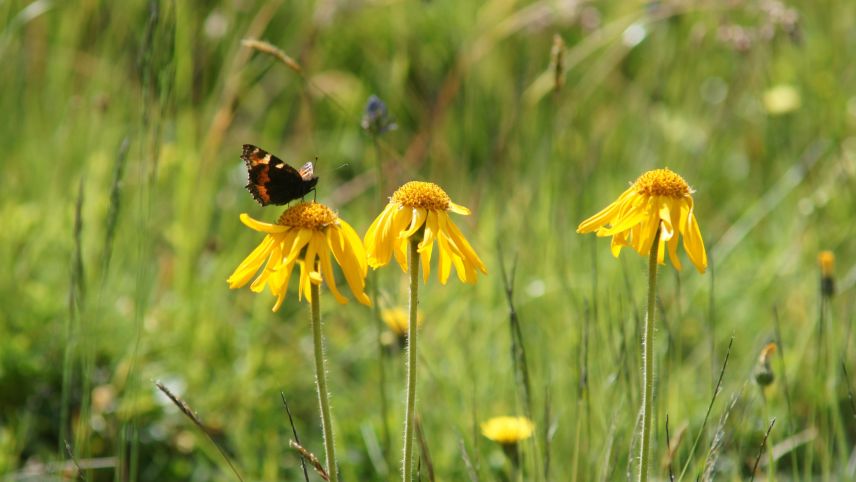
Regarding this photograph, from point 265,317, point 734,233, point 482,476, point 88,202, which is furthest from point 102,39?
point 482,476

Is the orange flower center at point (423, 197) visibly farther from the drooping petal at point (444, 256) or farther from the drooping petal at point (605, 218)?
the drooping petal at point (605, 218)

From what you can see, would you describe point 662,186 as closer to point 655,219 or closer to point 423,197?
point 655,219

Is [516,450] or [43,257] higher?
[43,257]

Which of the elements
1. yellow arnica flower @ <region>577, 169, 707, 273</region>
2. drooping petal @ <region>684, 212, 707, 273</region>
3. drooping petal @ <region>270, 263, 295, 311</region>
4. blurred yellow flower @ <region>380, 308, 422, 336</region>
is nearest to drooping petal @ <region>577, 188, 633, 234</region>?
yellow arnica flower @ <region>577, 169, 707, 273</region>

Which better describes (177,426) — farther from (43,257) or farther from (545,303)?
(545,303)

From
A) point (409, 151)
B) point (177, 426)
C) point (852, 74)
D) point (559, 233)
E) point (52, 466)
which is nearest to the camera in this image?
point (52, 466)

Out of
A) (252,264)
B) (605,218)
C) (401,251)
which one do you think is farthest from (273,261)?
(605,218)
